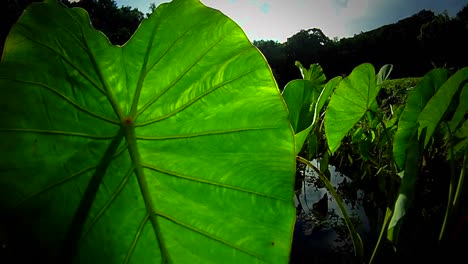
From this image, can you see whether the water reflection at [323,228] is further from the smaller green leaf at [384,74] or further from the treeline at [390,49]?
the treeline at [390,49]

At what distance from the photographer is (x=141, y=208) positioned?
22.9 inches

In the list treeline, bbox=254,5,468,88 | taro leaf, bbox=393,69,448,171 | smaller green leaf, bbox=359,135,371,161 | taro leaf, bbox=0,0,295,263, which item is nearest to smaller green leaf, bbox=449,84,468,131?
taro leaf, bbox=393,69,448,171

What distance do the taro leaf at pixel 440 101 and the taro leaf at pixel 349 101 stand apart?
6.5 inches

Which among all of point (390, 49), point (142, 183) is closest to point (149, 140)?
point (142, 183)

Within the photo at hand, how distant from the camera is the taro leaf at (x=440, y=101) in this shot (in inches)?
31.4

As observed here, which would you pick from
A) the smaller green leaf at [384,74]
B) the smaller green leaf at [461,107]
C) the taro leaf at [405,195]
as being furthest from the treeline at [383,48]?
the taro leaf at [405,195]

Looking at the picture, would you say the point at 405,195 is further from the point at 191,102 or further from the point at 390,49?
the point at 390,49

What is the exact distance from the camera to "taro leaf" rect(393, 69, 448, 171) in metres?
0.96

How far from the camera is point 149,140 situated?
62cm

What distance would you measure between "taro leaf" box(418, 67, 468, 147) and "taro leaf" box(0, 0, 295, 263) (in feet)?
1.93

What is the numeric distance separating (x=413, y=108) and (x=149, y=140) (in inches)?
35.2

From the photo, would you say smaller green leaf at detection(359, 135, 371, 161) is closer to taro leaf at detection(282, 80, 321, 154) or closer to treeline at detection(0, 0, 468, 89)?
taro leaf at detection(282, 80, 321, 154)

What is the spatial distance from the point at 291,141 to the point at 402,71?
52.0ft

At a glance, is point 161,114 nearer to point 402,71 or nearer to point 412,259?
point 412,259
